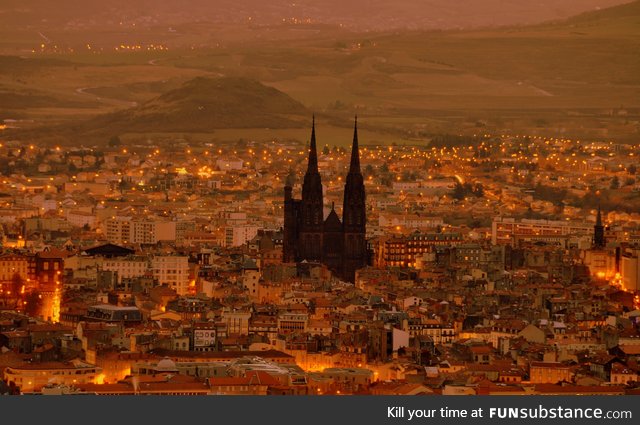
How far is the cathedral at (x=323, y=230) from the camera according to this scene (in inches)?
1944

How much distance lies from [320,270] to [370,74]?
154ft

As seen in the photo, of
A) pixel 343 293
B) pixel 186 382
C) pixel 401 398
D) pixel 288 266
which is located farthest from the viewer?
pixel 288 266

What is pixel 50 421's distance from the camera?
2553 centimetres

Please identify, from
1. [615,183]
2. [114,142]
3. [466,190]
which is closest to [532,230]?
[466,190]

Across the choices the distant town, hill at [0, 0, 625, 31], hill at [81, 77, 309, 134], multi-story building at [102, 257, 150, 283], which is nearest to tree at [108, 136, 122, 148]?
the distant town

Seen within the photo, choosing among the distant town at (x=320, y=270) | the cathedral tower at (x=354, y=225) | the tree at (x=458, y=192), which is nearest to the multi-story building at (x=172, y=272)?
the distant town at (x=320, y=270)

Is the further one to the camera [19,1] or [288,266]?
[19,1]

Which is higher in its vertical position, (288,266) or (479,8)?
(479,8)

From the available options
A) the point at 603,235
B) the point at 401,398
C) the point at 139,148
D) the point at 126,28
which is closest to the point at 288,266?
the point at 603,235

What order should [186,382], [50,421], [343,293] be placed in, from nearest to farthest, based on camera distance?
[50,421], [186,382], [343,293]

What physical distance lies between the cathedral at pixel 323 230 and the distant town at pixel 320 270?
4cm

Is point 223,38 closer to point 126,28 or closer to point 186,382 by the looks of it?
point 126,28

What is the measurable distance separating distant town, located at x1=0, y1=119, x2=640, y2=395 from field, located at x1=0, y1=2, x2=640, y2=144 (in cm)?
449

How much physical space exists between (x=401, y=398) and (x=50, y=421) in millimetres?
4266
